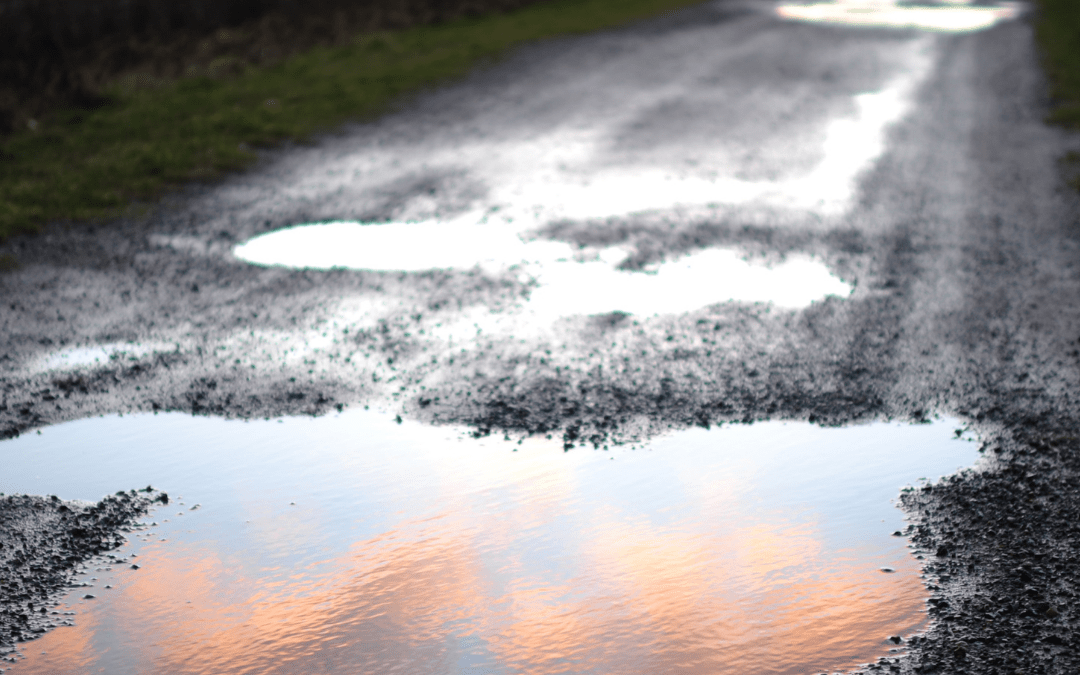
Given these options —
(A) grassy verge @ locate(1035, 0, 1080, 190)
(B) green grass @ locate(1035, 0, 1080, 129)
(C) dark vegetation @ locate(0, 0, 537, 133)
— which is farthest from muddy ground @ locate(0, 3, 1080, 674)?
(C) dark vegetation @ locate(0, 0, 537, 133)

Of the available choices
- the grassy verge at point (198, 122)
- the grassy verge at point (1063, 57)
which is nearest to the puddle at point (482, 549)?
the grassy verge at point (198, 122)

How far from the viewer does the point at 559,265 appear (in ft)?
26.9

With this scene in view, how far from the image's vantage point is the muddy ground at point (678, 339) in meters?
4.75

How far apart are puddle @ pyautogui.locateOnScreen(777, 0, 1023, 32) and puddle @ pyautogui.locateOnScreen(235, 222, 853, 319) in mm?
16040

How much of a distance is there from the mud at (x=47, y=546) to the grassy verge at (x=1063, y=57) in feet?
30.1

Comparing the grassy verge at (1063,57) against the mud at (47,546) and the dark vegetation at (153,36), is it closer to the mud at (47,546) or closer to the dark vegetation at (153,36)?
the mud at (47,546)

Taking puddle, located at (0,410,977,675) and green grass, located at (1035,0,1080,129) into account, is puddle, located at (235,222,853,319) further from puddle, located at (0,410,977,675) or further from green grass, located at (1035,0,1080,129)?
green grass, located at (1035,0,1080,129)

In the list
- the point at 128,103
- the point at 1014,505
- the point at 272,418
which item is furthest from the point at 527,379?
the point at 128,103

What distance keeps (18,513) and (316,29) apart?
16034mm

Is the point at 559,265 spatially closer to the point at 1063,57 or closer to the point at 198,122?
the point at 198,122

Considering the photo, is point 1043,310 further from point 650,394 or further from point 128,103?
point 128,103

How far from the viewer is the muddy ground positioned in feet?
15.6

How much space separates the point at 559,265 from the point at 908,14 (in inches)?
783

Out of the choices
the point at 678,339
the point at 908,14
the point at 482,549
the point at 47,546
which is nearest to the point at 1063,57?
the point at 908,14
